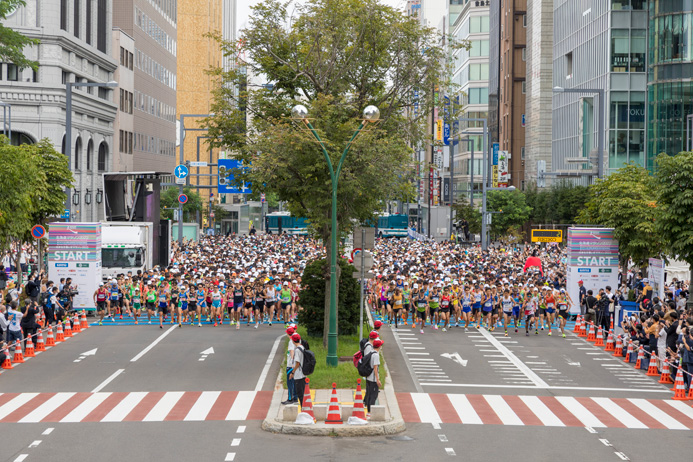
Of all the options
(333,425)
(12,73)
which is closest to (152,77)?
(12,73)

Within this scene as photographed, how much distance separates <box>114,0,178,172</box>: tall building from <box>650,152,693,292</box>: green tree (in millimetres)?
61483

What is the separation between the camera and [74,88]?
6262cm

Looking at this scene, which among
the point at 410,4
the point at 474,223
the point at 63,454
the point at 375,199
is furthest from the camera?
the point at 410,4

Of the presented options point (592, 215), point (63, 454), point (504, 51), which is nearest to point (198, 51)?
point (504, 51)

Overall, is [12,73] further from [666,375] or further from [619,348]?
[666,375]

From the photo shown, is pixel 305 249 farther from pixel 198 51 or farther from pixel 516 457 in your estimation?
pixel 198 51

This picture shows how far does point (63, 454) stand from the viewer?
14.1 metres

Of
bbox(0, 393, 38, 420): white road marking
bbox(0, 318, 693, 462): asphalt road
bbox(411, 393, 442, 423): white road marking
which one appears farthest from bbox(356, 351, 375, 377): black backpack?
bbox(0, 393, 38, 420): white road marking

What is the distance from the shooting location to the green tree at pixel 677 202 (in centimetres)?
2692

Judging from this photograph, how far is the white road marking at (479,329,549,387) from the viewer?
73.3 ft

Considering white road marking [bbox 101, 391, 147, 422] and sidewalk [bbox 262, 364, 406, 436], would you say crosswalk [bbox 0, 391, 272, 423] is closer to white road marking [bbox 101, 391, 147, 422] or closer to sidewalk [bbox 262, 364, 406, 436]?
white road marking [bbox 101, 391, 147, 422]

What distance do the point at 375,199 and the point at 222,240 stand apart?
4449 cm

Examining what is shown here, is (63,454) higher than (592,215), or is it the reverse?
(592,215)

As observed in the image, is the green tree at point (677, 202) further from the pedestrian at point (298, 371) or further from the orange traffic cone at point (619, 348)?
the pedestrian at point (298, 371)
